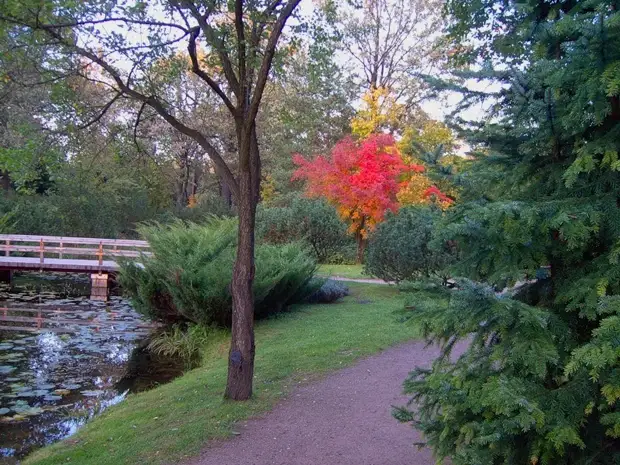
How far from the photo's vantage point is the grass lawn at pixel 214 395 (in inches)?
214

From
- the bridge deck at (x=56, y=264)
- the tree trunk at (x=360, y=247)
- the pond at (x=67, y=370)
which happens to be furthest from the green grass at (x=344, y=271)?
the bridge deck at (x=56, y=264)

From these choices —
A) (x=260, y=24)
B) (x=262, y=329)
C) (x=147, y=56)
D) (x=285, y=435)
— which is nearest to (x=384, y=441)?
(x=285, y=435)

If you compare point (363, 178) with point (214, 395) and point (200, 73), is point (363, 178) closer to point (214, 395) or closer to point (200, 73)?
point (214, 395)

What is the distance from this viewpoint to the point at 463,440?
3.05m

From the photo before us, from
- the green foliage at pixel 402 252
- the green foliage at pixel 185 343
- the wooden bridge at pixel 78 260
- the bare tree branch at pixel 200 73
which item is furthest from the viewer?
the wooden bridge at pixel 78 260

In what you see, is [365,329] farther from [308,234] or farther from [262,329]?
[308,234]

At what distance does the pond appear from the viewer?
716 centimetres

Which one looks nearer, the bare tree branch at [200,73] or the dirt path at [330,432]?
the dirt path at [330,432]

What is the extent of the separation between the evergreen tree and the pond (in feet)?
17.5

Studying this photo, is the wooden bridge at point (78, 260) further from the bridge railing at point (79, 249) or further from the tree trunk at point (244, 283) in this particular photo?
the tree trunk at point (244, 283)

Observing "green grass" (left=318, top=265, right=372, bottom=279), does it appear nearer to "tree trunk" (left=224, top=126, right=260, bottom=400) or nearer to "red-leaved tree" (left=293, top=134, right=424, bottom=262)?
"red-leaved tree" (left=293, top=134, right=424, bottom=262)

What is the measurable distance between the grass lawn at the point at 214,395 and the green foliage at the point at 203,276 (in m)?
0.68

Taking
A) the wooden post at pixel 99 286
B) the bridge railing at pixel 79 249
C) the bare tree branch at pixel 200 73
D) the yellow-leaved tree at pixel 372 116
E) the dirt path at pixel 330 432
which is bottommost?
the dirt path at pixel 330 432

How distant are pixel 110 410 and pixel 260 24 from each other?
5184mm
